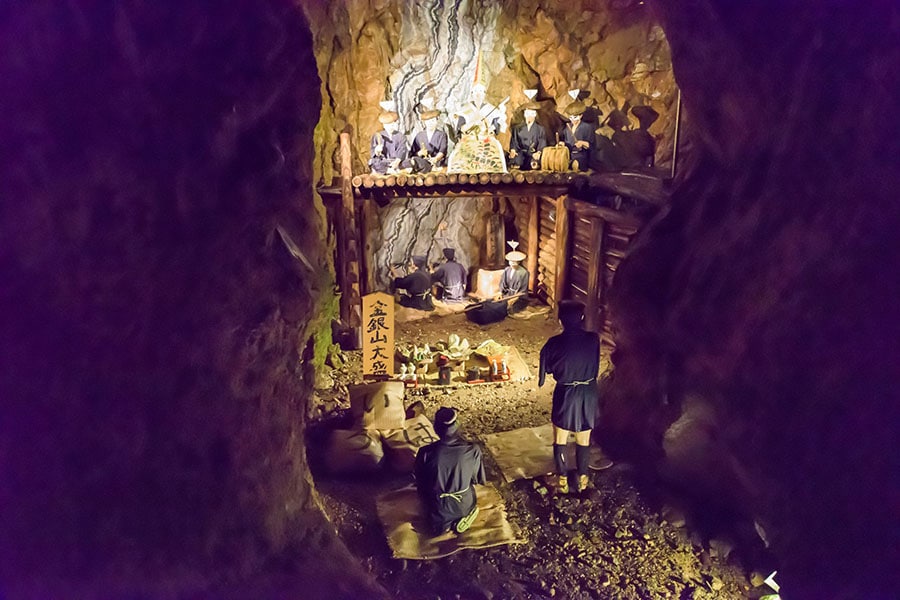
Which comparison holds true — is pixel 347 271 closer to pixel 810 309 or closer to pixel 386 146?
pixel 386 146

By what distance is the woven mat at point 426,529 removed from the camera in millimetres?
5391

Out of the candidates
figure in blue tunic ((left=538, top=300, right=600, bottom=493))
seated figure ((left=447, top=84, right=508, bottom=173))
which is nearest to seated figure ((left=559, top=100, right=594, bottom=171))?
seated figure ((left=447, top=84, right=508, bottom=173))

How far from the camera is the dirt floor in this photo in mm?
4992

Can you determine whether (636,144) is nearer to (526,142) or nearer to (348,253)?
(526,142)

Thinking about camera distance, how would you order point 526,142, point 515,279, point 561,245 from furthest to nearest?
point 515,279 → point 526,142 → point 561,245

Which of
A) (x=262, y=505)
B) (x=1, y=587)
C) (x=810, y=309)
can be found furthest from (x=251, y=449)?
(x=810, y=309)

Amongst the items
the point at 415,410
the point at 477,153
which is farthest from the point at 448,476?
the point at 477,153

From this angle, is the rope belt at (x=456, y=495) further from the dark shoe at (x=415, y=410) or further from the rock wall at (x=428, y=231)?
the rock wall at (x=428, y=231)

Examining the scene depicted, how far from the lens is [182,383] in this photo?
12.2 ft

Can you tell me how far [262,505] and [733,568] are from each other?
12.7 feet

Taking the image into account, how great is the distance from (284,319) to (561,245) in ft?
23.5

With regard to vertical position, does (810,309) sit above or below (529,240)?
above

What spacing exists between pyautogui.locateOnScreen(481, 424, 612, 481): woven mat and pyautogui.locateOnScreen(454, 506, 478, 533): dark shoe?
3.08ft

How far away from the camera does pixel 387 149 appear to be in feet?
34.9
